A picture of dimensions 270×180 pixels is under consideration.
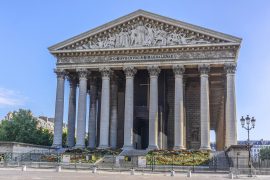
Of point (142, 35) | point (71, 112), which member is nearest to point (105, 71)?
point (142, 35)

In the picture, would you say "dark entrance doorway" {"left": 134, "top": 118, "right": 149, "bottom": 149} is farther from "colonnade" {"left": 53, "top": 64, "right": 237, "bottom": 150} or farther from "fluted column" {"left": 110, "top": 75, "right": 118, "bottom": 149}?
A: "colonnade" {"left": 53, "top": 64, "right": 237, "bottom": 150}

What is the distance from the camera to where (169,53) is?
50.5 metres

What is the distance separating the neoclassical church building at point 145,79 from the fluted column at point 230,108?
110mm

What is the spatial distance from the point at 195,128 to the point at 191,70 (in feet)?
27.1

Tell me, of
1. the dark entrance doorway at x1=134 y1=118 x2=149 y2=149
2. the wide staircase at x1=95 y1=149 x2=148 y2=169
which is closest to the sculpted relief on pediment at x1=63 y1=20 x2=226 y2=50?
the dark entrance doorway at x1=134 y1=118 x2=149 y2=149

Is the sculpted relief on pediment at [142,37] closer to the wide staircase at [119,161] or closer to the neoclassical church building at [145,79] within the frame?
the neoclassical church building at [145,79]

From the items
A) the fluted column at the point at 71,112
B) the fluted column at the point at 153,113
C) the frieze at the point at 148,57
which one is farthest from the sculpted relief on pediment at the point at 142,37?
the fluted column at the point at 71,112

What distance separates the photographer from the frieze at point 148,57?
161ft

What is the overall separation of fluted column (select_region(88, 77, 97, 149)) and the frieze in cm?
460

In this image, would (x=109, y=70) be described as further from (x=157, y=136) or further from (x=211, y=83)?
(x=211, y=83)

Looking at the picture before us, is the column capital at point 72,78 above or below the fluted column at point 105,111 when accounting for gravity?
above

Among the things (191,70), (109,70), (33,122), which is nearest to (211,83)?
(191,70)

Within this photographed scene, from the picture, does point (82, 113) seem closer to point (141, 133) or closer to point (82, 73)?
point (82, 73)

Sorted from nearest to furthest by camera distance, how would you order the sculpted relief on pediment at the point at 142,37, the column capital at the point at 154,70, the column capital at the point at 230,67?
the column capital at the point at 230,67, the sculpted relief on pediment at the point at 142,37, the column capital at the point at 154,70
